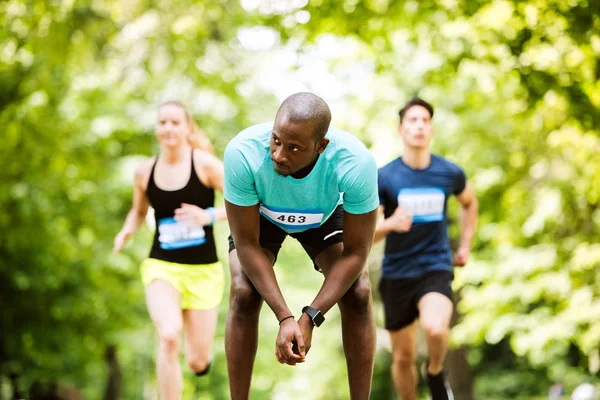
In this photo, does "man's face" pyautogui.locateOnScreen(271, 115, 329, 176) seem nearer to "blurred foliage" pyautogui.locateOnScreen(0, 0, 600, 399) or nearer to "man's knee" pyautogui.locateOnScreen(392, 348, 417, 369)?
"man's knee" pyautogui.locateOnScreen(392, 348, 417, 369)

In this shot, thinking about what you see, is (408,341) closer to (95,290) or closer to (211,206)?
(211,206)

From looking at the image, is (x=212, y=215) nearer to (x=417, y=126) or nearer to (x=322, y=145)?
(x=417, y=126)

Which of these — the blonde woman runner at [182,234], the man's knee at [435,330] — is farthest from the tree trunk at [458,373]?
the blonde woman runner at [182,234]

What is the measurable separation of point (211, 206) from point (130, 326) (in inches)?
542

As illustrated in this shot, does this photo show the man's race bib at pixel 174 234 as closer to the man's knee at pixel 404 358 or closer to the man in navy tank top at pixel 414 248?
the man in navy tank top at pixel 414 248

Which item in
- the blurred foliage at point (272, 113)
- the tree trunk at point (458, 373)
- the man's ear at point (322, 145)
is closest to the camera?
the man's ear at point (322, 145)

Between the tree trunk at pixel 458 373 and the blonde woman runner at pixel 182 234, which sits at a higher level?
the blonde woman runner at pixel 182 234

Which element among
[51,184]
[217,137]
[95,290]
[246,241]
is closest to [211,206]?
[246,241]

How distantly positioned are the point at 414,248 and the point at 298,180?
3.16 m

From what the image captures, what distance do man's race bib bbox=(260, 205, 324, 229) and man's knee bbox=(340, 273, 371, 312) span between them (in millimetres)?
402

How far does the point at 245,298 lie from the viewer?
448 cm

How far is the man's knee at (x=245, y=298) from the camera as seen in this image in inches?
176

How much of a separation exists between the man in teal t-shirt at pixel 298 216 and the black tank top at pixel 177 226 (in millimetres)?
2265

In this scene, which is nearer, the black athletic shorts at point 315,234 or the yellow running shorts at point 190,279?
the black athletic shorts at point 315,234
